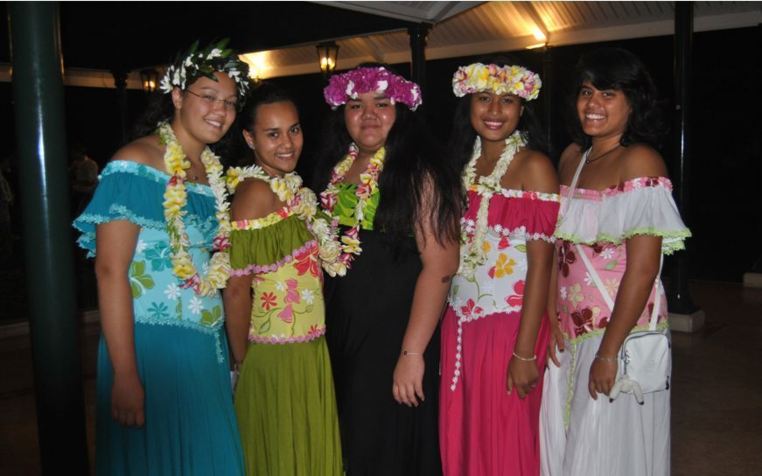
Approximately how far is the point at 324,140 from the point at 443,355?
0.94 m

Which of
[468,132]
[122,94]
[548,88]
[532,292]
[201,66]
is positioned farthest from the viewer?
[548,88]

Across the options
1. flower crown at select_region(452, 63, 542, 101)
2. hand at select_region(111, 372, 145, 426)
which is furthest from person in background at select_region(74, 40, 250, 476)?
flower crown at select_region(452, 63, 542, 101)

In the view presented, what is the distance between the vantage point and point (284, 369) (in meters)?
2.46

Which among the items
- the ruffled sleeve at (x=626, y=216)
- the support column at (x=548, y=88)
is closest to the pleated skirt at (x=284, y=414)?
the ruffled sleeve at (x=626, y=216)

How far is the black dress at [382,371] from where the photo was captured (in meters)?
2.50

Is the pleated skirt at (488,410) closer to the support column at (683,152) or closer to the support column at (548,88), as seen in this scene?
the support column at (683,152)

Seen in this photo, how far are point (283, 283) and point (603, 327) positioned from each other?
1.09 m

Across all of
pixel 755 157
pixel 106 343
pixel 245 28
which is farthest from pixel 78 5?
pixel 755 157

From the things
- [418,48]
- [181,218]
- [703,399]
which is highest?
[418,48]

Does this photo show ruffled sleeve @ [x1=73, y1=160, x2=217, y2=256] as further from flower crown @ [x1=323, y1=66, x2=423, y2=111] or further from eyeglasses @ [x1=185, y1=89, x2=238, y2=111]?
flower crown @ [x1=323, y1=66, x2=423, y2=111]

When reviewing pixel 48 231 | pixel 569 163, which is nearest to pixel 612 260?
pixel 569 163

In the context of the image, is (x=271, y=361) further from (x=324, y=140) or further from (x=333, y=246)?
(x=324, y=140)

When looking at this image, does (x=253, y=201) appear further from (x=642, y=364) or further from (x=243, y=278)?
(x=642, y=364)

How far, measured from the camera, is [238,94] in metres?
2.33
